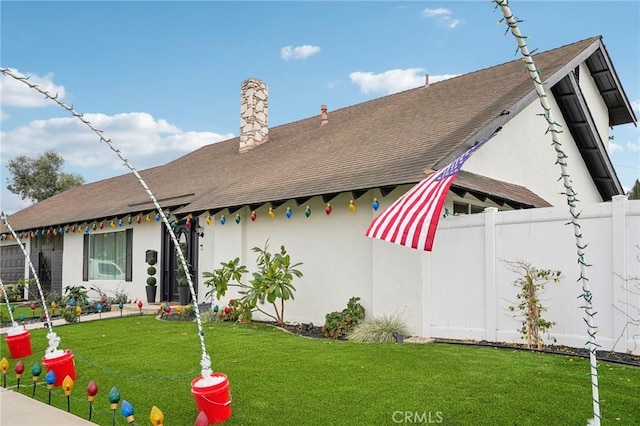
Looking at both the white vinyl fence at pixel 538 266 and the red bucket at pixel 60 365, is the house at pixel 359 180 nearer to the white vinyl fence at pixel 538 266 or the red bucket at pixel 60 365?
the white vinyl fence at pixel 538 266

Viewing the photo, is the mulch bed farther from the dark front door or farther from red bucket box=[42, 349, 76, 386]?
the dark front door

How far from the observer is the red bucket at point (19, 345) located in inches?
313

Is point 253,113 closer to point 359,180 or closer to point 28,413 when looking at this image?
point 359,180

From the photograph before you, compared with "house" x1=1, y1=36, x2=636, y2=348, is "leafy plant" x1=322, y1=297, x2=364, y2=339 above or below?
below

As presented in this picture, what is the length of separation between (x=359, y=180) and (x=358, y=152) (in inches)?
85.3

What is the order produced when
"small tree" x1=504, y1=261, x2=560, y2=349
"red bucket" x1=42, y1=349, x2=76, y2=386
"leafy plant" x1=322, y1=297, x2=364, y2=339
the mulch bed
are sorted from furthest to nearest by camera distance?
"leafy plant" x1=322, y1=297, x2=364, y2=339
"small tree" x1=504, y1=261, x2=560, y2=349
the mulch bed
"red bucket" x1=42, y1=349, x2=76, y2=386

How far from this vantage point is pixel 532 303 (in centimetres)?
698

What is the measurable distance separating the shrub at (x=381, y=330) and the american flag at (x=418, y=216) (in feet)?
8.86

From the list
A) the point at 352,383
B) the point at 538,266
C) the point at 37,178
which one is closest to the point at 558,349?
the point at 538,266

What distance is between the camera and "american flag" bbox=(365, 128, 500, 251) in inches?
219

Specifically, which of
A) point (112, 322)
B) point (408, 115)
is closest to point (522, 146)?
point (408, 115)

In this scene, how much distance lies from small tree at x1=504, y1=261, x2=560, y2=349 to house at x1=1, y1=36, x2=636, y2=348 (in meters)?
1.12

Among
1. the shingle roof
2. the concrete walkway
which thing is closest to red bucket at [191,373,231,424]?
the concrete walkway

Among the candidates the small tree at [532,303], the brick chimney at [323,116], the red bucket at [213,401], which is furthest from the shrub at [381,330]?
the brick chimney at [323,116]
